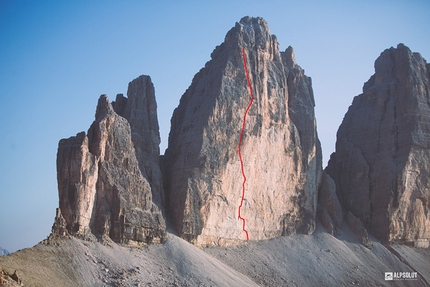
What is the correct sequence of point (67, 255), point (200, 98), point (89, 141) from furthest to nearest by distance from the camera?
1. point (200, 98)
2. point (89, 141)
3. point (67, 255)

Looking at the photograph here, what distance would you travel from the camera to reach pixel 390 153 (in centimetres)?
8719

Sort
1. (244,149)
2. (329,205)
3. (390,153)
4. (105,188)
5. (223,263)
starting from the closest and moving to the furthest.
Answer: (105,188)
(223,263)
(244,149)
(329,205)
(390,153)

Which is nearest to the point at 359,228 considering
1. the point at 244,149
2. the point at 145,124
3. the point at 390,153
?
the point at 390,153

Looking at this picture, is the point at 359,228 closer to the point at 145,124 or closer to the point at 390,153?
the point at 390,153

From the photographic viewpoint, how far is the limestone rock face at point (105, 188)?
197 ft

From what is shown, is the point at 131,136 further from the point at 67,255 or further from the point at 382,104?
the point at 382,104

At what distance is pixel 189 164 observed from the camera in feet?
234

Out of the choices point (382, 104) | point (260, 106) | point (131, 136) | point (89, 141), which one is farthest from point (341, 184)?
point (89, 141)

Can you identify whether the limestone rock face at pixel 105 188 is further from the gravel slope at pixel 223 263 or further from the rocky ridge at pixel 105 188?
the gravel slope at pixel 223 263

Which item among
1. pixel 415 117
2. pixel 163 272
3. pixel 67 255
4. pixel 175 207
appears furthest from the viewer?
pixel 415 117

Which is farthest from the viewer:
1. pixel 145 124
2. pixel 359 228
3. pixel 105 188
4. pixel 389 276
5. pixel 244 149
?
pixel 359 228

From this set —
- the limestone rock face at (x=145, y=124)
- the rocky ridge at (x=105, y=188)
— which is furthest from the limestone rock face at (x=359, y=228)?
the rocky ridge at (x=105, y=188)

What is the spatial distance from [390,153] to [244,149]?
22.6 meters

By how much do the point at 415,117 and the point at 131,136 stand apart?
36.8 m
